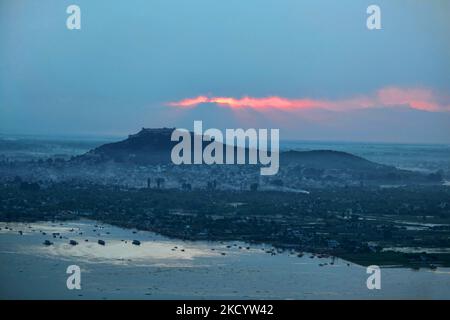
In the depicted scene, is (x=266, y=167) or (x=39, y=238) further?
(x=266, y=167)

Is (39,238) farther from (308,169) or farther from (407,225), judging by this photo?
Result: (308,169)

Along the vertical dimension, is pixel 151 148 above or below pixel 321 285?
above

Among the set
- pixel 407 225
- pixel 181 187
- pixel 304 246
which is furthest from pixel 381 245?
pixel 181 187

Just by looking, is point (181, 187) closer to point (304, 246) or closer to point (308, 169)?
point (308, 169)
